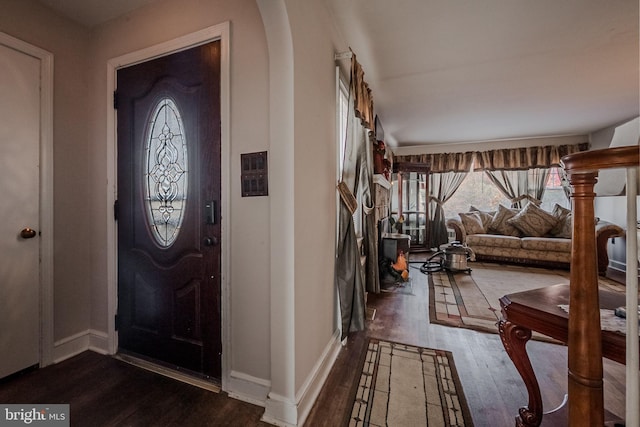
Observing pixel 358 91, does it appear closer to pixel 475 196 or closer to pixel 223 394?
pixel 223 394

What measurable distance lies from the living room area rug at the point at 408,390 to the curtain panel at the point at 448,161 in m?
4.77

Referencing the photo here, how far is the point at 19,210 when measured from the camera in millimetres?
1608

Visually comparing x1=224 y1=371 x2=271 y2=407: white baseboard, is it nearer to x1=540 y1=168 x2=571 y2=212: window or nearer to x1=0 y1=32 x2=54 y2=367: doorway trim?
x1=0 y1=32 x2=54 y2=367: doorway trim

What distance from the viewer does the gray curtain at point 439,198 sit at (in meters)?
5.75

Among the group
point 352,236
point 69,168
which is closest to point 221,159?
point 352,236

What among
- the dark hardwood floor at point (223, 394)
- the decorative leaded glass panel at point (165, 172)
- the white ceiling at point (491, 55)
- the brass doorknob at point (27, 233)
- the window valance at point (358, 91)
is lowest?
the dark hardwood floor at point (223, 394)

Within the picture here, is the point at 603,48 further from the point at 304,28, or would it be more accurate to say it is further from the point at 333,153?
the point at 304,28

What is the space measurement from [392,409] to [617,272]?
515 centimetres

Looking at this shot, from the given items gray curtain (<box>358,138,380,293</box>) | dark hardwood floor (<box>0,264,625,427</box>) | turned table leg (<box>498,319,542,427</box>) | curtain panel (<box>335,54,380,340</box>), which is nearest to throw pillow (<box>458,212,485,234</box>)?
gray curtain (<box>358,138,380,293</box>)

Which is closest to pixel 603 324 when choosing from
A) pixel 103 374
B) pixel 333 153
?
pixel 333 153

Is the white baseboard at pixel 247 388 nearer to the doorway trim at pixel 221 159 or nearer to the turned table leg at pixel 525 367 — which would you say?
the doorway trim at pixel 221 159

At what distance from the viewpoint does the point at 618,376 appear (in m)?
1.61

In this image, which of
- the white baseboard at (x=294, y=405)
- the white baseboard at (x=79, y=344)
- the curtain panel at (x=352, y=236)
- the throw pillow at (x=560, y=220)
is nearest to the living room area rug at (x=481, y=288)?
the throw pillow at (x=560, y=220)

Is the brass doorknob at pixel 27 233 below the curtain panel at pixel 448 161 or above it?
below
